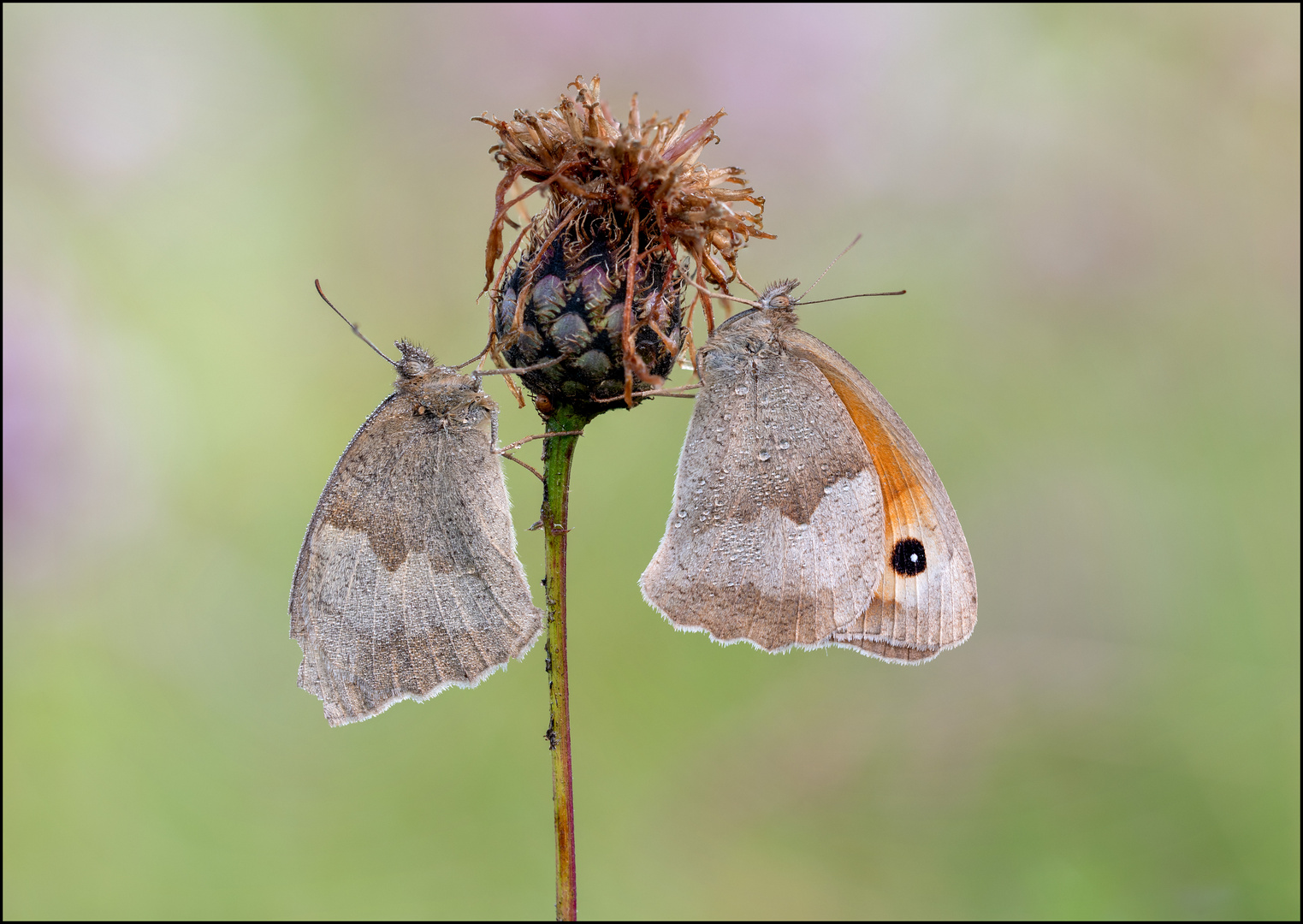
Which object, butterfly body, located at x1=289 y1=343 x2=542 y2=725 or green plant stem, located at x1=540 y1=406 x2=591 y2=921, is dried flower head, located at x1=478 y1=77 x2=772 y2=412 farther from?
butterfly body, located at x1=289 y1=343 x2=542 y2=725

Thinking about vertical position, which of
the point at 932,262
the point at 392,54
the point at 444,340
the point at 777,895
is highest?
the point at 392,54

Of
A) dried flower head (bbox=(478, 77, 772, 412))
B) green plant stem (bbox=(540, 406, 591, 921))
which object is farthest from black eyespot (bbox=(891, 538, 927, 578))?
green plant stem (bbox=(540, 406, 591, 921))

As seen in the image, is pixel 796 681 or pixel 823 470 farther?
pixel 796 681

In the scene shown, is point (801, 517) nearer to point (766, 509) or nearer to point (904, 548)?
point (766, 509)

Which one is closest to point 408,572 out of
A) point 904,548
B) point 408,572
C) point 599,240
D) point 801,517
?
point 408,572

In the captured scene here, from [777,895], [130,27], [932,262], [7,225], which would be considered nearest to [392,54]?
[130,27]

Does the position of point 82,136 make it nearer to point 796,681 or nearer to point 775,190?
point 775,190

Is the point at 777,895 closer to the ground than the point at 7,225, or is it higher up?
closer to the ground
